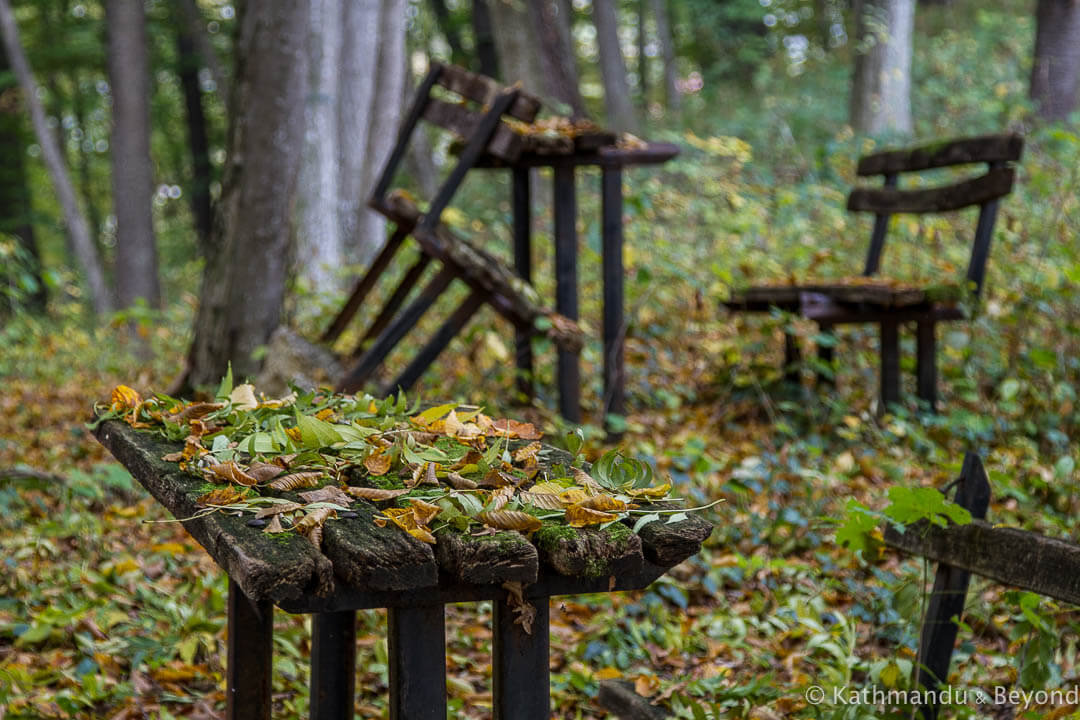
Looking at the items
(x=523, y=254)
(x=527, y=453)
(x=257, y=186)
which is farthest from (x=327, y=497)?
(x=257, y=186)

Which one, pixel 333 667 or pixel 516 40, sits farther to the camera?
pixel 516 40

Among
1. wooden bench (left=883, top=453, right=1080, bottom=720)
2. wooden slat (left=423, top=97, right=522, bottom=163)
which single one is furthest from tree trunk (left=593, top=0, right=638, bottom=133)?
wooden bench (left=883, top=453, right=1080, bottom=720)

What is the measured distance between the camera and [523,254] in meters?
5.78

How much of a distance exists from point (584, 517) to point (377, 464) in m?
0.52

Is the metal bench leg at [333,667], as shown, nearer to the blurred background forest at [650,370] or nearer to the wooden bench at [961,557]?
the blurred background forest at [650,370]

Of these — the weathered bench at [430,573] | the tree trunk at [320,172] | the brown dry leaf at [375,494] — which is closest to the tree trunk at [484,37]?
the tree trunk at [320,172]

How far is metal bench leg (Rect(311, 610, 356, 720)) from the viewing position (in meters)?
2.26

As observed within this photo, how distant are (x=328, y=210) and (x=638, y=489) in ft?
19.6

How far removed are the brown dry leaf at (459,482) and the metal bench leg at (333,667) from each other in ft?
1.64

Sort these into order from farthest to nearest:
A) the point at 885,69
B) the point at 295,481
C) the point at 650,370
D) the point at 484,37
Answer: the point at 484,37 < the point at 885,69 < the point at 650,370 < the point at 295,481

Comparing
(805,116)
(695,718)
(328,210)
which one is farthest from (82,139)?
(695,718)

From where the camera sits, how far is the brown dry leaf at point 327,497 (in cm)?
186

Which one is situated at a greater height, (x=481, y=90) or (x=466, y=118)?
(x=481, y=90)

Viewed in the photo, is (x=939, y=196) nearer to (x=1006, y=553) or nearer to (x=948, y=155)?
(x=948, y=155)
